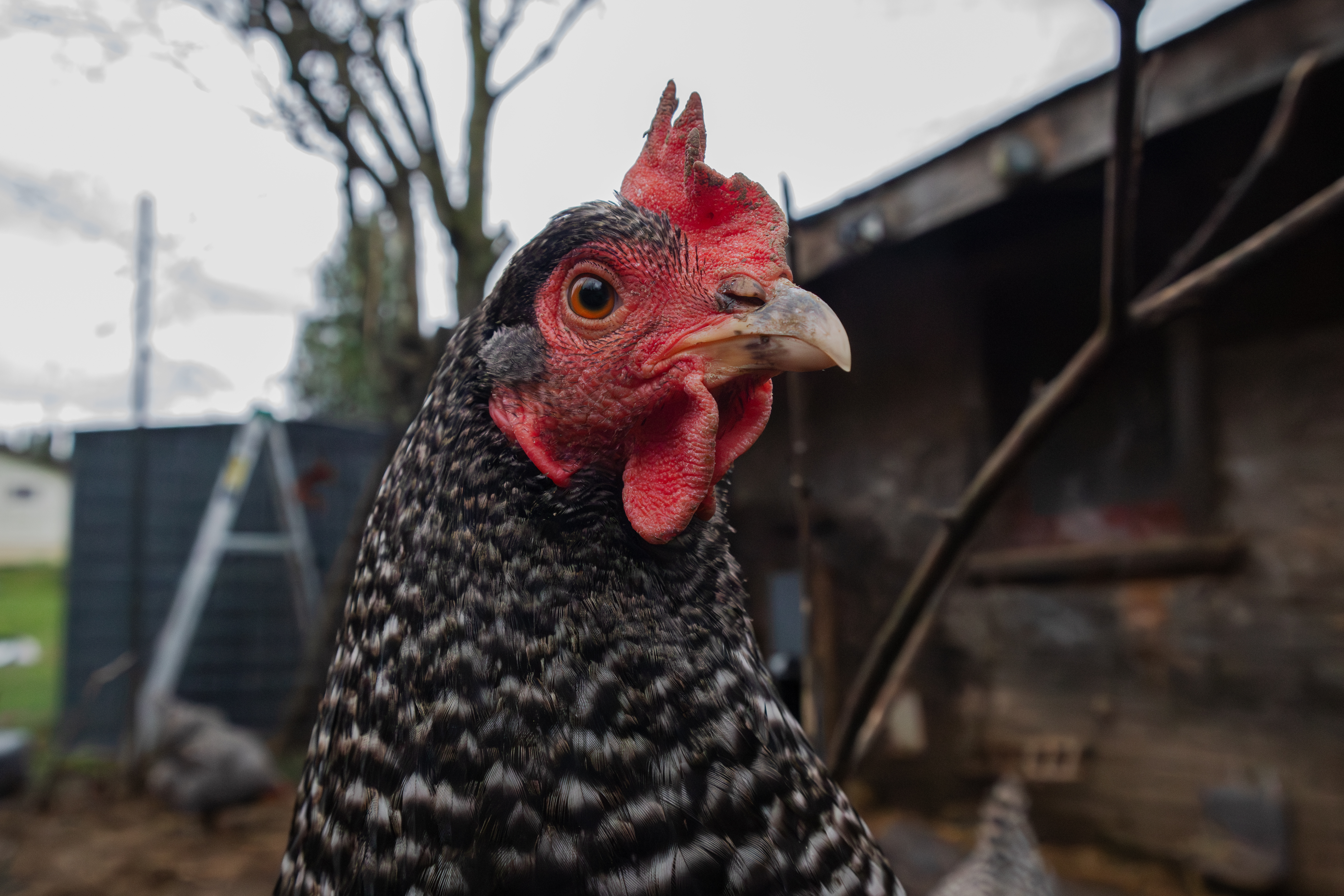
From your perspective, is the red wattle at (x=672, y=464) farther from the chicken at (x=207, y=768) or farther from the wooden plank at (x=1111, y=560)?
the chicken at (x=207, y=768)

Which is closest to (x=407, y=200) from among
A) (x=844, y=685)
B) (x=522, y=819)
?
(x=844, y=685)

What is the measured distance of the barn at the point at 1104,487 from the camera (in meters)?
3.20

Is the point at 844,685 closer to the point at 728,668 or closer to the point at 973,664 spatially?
the point at 973,664

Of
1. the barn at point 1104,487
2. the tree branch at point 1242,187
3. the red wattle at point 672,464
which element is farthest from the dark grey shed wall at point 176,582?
the tree branch at point 1242,187

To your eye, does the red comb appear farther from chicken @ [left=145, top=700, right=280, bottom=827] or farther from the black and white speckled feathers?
chicken @ [left=145, top=700, right=280, bottom=827]

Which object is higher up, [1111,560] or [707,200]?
[707,200]

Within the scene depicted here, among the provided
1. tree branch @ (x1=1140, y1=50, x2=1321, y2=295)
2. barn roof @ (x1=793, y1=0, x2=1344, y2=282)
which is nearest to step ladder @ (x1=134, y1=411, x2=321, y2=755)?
barn roof @ (x1=793, y1=0, x2=1344, y2=282)

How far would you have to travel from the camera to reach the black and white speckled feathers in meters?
0.87

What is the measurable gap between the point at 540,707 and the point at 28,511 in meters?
23.0

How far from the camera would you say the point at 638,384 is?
3.55 ft

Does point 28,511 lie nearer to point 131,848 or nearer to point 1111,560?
point 131,848

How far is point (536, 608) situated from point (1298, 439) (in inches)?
146

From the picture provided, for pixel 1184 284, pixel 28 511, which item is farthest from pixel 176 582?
pixel 28 511

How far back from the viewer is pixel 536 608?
967 millimetres
